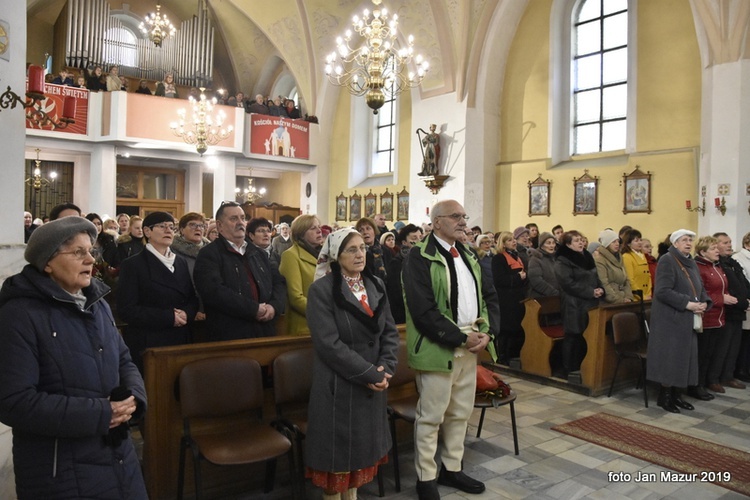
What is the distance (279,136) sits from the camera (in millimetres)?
14758

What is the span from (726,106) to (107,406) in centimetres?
910

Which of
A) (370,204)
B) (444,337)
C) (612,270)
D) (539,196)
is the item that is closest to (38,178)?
(370,204)

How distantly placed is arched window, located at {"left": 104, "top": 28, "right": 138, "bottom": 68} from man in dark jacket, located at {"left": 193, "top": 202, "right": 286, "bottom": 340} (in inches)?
583

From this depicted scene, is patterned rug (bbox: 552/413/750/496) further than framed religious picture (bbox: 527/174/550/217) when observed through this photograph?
No

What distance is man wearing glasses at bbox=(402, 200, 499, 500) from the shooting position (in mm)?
3188

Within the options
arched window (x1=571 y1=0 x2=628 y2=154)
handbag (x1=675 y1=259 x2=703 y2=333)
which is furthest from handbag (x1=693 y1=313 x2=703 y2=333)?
arched window (x1=571 y1=0 x2=628 y2=154)

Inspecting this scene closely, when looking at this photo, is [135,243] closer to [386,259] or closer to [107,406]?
[386,259]

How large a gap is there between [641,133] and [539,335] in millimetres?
5597

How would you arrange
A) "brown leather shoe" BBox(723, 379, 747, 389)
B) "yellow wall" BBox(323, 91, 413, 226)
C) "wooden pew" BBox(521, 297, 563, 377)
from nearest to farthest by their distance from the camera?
1. "brown leather shoe" BBox(723, 379, 747, 389)
2. "wooden pew" BBox(521, 297, 563, 377)
3. "yellow wall" BBox(323, 91, 413, 226)

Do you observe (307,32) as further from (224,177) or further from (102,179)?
(102,179)

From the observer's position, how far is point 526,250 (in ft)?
24.8

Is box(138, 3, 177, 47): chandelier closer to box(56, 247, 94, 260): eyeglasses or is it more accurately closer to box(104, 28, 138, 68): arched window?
box(104, 28, 138, 68): arched window

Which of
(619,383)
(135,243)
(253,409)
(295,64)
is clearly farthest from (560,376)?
(295,64)

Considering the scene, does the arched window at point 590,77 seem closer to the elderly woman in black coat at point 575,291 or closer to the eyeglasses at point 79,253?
the elderly woman in black coat at point 575,291
